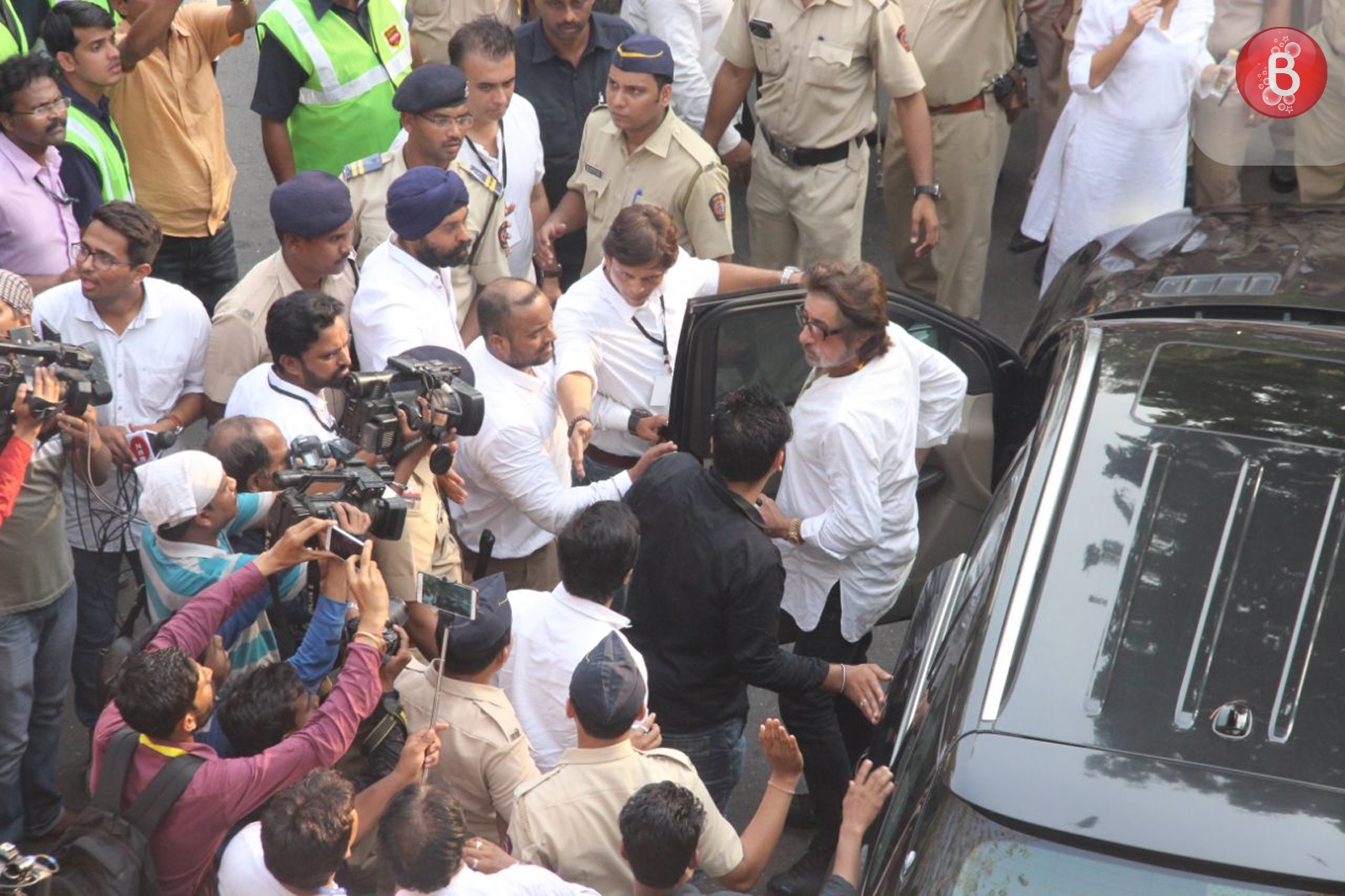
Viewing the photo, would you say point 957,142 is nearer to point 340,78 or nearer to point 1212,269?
point 1212,269

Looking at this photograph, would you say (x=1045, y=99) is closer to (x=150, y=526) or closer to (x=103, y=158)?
(x=103, y=158)

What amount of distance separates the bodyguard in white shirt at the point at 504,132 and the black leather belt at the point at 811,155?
1.15m

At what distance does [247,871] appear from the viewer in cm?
306

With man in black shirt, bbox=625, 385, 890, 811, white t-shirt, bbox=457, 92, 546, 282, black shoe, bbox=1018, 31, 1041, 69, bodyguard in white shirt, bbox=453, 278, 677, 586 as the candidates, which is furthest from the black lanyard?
black shoe, bbox=1018, 31, 1041, 69

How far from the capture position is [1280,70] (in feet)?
20.4

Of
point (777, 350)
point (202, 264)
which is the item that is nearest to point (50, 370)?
point (777, 350)

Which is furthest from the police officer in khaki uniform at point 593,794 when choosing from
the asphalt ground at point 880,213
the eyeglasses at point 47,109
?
the eyeglasses at point 47,109

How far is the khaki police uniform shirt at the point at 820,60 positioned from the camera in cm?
640

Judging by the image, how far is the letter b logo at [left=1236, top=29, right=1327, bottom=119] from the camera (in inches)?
245

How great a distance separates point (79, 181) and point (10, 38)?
0.76 m

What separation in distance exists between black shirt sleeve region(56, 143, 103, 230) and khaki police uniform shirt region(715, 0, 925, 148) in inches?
110

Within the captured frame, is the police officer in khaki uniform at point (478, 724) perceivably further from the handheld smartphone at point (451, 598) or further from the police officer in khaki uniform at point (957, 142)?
the police officer in khaki uniform at point (957, 142)

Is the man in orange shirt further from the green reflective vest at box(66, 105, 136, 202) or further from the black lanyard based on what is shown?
the black lanyard

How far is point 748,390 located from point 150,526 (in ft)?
5.43
